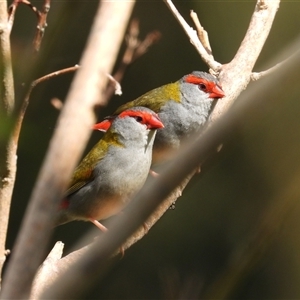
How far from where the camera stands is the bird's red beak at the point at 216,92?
3.09 metres

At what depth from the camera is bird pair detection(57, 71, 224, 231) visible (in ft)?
9.48

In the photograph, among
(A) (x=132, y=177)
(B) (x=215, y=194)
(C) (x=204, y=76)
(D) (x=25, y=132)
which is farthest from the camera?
(B) (x=215, y=194)

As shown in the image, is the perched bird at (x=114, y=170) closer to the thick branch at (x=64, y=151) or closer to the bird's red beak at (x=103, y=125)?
the bird's red beak at (x=103, y=125)

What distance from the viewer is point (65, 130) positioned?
74cm

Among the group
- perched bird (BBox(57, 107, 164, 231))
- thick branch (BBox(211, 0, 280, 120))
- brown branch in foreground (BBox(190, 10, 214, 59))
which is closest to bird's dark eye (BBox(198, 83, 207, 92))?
thick branch (BBox(211, 0, 280, 120))

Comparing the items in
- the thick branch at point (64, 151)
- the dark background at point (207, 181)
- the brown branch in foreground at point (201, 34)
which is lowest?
the dark background at point (207, 181)

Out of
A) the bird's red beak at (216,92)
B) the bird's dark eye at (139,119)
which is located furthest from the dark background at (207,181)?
the bird's dark eye at (139,119)

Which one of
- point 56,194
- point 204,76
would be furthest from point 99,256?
point 204,76

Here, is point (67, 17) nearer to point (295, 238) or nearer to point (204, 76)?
point (204, 76)

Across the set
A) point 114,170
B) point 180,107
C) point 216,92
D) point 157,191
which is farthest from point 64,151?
point 180,107

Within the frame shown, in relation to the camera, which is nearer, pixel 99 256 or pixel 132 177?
pixel 99 256

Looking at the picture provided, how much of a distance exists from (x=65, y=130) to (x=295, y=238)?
4.49m

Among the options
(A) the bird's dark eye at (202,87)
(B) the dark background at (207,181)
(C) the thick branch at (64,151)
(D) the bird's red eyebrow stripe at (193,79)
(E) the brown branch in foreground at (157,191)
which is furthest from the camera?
(B) the dark background at (207,181)

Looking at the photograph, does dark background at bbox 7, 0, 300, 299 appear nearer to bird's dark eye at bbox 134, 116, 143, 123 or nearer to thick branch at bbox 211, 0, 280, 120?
thick branch at bbox 211, 0, 280, 120
